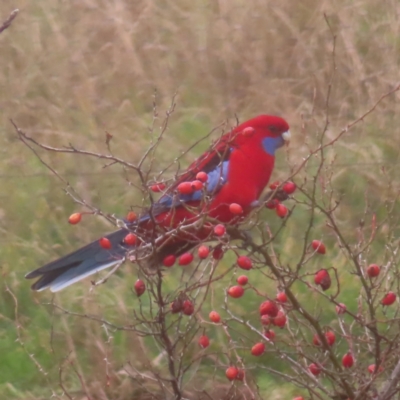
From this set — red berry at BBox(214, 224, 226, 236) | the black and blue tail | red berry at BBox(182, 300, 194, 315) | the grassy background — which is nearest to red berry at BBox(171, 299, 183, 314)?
red berry at BBox(182, 300, 194, 315)

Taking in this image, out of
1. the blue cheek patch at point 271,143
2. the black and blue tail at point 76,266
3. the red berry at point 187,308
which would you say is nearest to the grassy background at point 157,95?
the black and blue tail at point 76,266

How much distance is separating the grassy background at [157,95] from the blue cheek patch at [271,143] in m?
0.88

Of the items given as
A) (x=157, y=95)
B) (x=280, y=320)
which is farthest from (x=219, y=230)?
(x=157, y=95)

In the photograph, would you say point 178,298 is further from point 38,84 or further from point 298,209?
point 38,84

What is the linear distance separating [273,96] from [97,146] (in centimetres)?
99

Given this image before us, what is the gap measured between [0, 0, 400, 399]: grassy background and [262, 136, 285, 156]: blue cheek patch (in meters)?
0.88

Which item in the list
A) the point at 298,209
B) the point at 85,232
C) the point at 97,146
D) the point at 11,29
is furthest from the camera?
the point at 11,29

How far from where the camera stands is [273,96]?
4.41m

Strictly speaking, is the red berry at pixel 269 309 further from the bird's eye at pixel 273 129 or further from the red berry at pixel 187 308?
the bird's eye at pixel 273 129

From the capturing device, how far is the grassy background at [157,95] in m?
3.75

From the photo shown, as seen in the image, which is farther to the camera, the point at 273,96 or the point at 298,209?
the point at 273,96

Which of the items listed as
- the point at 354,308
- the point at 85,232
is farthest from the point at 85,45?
the point at 354,308

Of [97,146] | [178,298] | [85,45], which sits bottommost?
[178,298]

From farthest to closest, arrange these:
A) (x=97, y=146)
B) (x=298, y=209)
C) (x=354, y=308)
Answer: (x=97, y=146), (x=298, y=209), (x=354, y=308)
